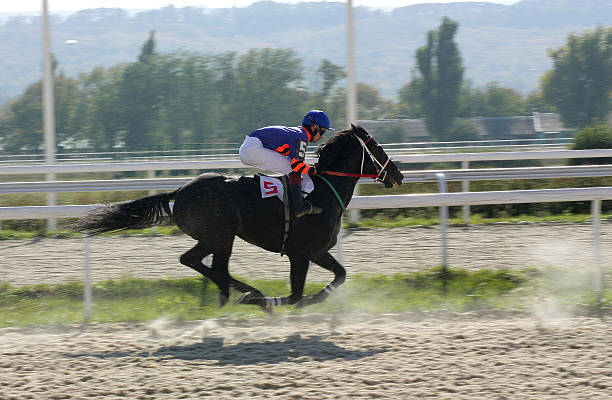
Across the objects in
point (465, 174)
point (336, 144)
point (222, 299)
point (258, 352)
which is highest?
point (336, 144)

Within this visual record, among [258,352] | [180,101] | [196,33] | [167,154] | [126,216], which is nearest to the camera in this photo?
[258,352]

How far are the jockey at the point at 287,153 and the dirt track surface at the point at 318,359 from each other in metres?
0.93

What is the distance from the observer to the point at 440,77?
24906mm

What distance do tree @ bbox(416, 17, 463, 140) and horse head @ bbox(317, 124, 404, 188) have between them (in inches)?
626

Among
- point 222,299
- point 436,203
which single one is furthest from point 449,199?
point 222,299

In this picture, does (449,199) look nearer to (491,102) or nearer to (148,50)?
(148,50)

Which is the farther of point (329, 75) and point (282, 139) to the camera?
point (329, 75)

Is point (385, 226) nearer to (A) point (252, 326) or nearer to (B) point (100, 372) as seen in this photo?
(A) point (252, 326)

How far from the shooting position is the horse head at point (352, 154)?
5188mm

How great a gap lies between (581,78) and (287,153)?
24.4 m

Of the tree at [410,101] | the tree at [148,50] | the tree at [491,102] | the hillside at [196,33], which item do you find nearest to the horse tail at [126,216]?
the hillside at [196,33]

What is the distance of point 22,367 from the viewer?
4.01m

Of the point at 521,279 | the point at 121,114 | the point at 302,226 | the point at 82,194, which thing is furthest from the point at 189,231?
the point at 121,114

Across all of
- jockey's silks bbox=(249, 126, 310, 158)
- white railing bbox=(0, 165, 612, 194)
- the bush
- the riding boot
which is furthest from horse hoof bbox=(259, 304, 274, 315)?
the bush
